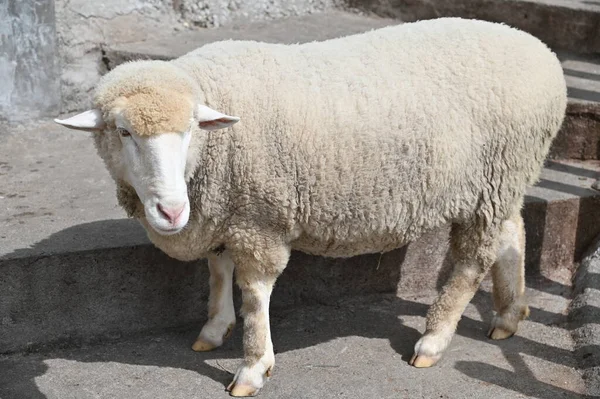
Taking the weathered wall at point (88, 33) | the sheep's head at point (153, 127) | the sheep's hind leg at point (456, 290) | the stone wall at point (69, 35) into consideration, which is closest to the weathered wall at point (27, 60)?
the stone wall at point (69, 35)

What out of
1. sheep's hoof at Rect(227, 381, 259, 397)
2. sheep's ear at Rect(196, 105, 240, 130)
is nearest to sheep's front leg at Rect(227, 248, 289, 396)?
sheep's hoof at Rect(227, 381, 259, 397)

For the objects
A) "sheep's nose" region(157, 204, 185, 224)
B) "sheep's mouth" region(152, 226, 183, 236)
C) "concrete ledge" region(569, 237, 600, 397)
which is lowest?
"concrete ledge" region(569, 237, 600, 397)

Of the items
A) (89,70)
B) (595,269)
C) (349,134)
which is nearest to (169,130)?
(349,134)

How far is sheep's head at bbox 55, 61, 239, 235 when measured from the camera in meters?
3.39

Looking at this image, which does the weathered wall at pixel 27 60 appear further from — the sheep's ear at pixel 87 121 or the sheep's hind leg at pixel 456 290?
the sheep's hind leg at pixel 456 290

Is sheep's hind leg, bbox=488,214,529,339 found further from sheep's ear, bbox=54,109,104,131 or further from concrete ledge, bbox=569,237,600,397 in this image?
sheep's ear, bbox=54,109,104,131

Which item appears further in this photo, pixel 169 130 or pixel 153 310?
pixel 153 310

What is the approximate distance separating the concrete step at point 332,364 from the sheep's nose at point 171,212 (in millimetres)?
856

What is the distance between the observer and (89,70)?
239 inches

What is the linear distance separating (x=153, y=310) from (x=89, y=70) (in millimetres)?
2166

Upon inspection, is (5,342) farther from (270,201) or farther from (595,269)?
(595,269)

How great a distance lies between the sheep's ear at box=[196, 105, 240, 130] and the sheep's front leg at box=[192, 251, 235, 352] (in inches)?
34.9

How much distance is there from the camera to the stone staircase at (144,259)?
13.7 feet

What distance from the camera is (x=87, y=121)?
11.5ft
